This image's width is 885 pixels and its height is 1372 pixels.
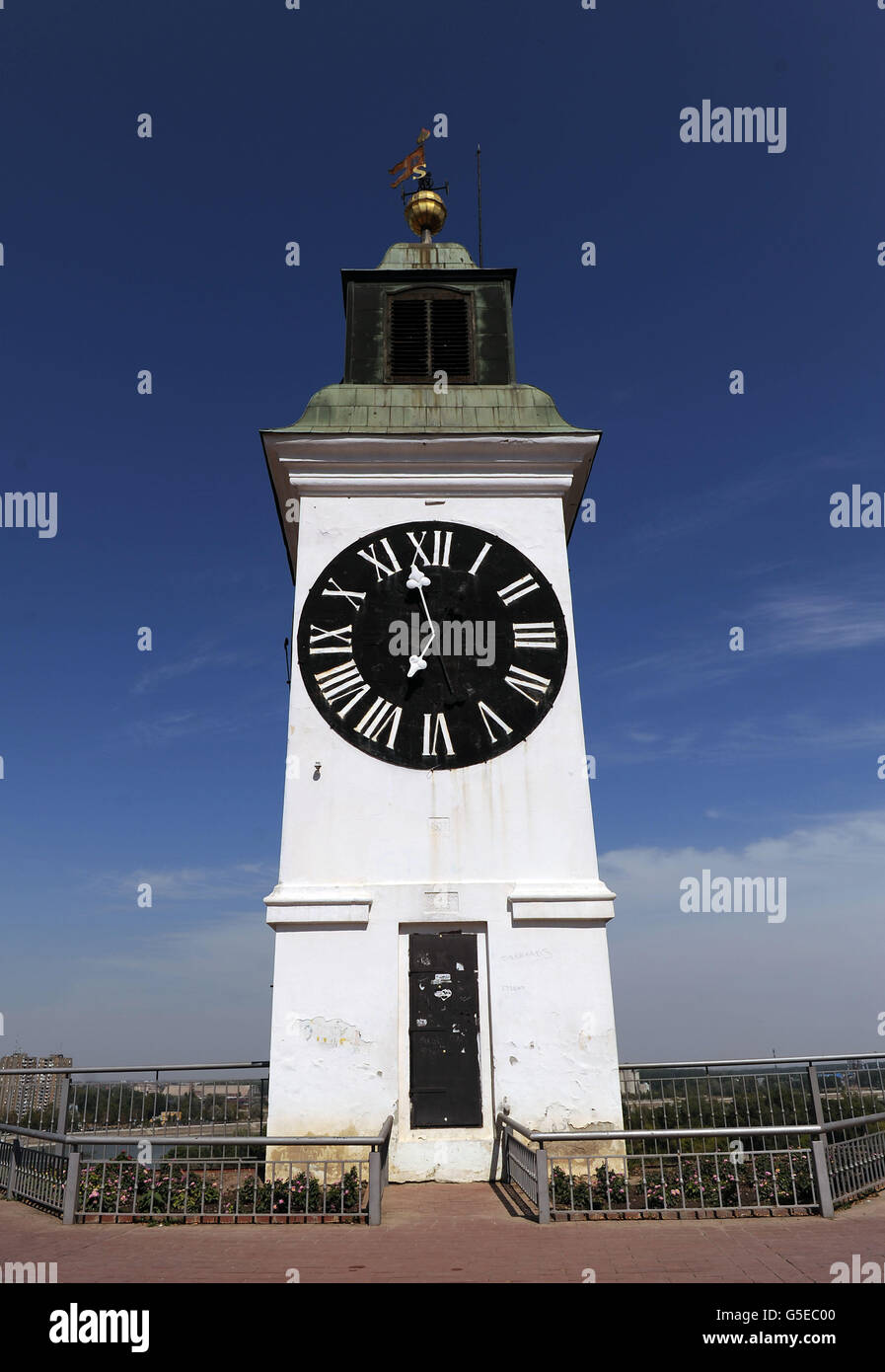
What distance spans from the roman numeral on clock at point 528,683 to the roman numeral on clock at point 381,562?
219 cm

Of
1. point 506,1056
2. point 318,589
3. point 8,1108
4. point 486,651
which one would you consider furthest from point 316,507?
point 8,1108

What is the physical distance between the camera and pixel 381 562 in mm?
13180

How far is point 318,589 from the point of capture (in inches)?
513

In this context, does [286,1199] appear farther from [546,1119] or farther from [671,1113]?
[671,1113]

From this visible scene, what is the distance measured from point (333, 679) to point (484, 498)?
3557 mm

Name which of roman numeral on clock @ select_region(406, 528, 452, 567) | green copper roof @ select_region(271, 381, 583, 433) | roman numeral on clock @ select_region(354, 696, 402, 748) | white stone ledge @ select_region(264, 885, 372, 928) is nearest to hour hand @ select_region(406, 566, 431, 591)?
roman numeral on clock @ select_region(406, 528, 452, 567)

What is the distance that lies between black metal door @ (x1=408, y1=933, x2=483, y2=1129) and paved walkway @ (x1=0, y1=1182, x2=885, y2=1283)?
6.35ft

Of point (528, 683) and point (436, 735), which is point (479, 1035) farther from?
point (528, 683)

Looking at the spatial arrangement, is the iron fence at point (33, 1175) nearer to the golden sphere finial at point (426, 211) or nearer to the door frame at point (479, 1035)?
the door frame at point (479, 1035)

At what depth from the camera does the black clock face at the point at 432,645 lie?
1232 centimetres

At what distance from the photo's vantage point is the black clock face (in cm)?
1232

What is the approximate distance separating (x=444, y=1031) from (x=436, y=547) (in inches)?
256

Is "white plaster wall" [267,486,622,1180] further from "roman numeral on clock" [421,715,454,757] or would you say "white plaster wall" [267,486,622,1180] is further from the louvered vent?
the louvered vent

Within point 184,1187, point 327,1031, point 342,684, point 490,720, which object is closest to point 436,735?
point 490,720
